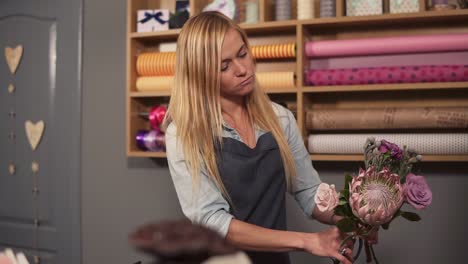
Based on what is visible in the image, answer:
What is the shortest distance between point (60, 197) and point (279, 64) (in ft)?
4.85

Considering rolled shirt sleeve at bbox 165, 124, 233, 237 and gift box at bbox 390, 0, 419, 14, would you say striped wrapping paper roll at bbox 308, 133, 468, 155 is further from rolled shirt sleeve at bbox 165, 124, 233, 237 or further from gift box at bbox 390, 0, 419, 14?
rolled shirt sleeve at bbox 165, 124, 233, 237

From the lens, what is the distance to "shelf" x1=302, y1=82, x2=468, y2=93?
2.13m

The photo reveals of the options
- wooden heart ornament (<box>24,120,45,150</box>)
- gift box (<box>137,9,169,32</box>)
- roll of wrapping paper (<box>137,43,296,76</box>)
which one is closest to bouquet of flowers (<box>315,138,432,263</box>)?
roll of wrapping paper (<box>137,43,296,76</box>)

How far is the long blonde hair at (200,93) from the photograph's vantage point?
4.66 feet

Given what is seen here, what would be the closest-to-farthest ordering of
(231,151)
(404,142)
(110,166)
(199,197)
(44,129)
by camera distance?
(199,197), (231,151), (404,142), (110,166), (44,129)

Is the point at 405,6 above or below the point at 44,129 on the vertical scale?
above

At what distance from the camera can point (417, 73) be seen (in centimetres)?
218

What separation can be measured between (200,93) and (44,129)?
75.4 inches

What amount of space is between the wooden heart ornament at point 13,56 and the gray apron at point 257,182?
2.11 meters

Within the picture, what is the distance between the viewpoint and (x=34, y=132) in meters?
3.09

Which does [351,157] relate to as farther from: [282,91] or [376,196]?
[376,196]

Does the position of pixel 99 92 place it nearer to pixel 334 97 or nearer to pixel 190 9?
pixel 190 9

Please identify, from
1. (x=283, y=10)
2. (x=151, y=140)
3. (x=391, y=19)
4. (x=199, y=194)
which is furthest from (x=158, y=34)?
(x=199, y=194)

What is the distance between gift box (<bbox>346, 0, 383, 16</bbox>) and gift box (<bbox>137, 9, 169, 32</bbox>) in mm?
896
